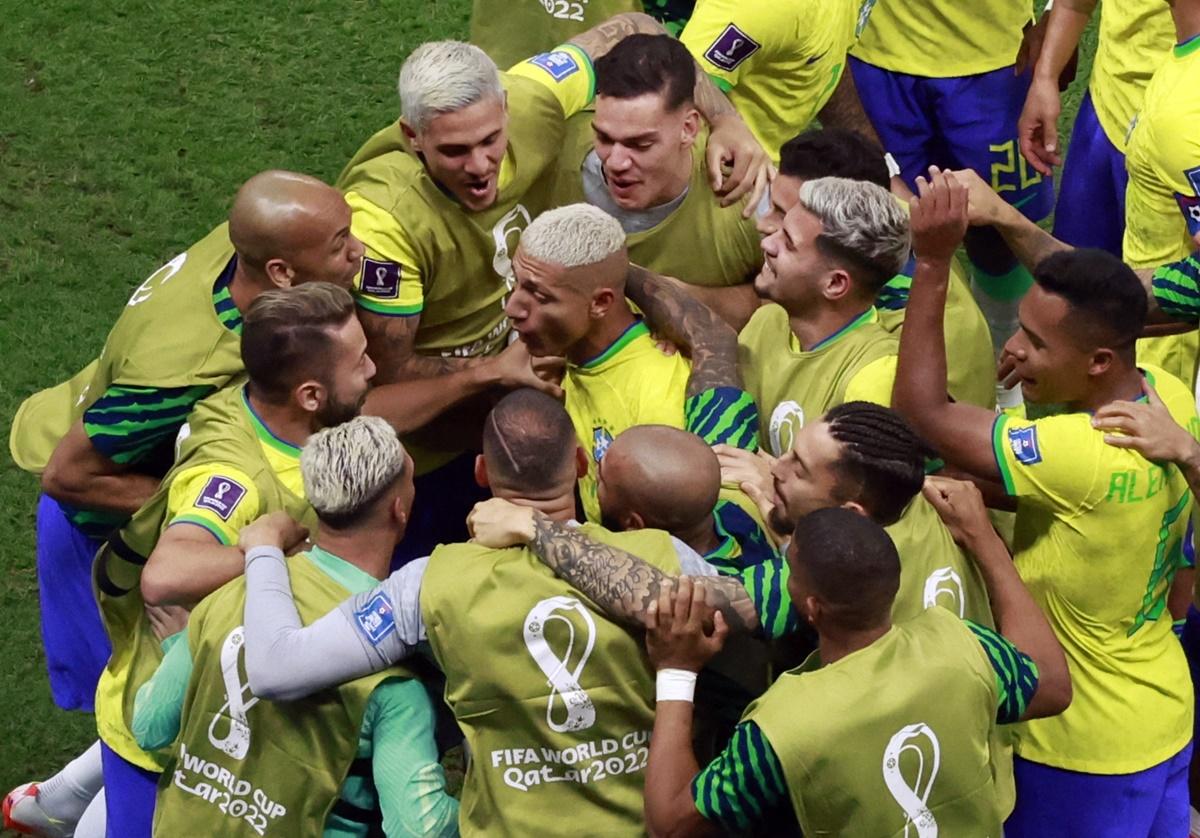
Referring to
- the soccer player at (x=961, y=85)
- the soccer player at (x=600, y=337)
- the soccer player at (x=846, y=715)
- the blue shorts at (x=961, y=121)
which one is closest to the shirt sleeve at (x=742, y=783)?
the soccer player at (x=846, y=715)

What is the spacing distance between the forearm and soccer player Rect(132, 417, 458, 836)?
1.46ft

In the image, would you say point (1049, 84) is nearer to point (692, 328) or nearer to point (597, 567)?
point (692, 328)

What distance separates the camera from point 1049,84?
6.04 metres

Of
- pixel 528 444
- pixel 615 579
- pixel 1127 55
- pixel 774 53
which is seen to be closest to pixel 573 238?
pixel 528 444

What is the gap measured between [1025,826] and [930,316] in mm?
1336

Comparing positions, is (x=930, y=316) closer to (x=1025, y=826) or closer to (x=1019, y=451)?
(x=1019, y=451)

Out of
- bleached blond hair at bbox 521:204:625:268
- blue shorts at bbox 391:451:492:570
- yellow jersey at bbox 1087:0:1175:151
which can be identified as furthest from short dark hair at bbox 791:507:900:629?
yellow jersey at bbox 1087:0:1175:151

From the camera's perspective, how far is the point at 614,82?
482 centimetres

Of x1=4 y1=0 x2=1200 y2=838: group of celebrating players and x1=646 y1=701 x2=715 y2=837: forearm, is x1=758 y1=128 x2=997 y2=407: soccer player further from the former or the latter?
x1=646 y1=701 x2=715 y2=837: forearm

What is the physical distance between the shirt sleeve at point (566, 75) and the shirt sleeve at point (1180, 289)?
1781 millimetres

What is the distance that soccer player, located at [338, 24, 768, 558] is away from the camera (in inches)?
183

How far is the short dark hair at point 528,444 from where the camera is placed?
3.62 meters

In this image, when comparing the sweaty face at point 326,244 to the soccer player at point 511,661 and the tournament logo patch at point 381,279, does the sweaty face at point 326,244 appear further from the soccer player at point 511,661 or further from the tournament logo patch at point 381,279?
the soccer player at point 511,661

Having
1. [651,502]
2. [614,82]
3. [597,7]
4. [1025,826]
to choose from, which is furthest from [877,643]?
[597,7]
